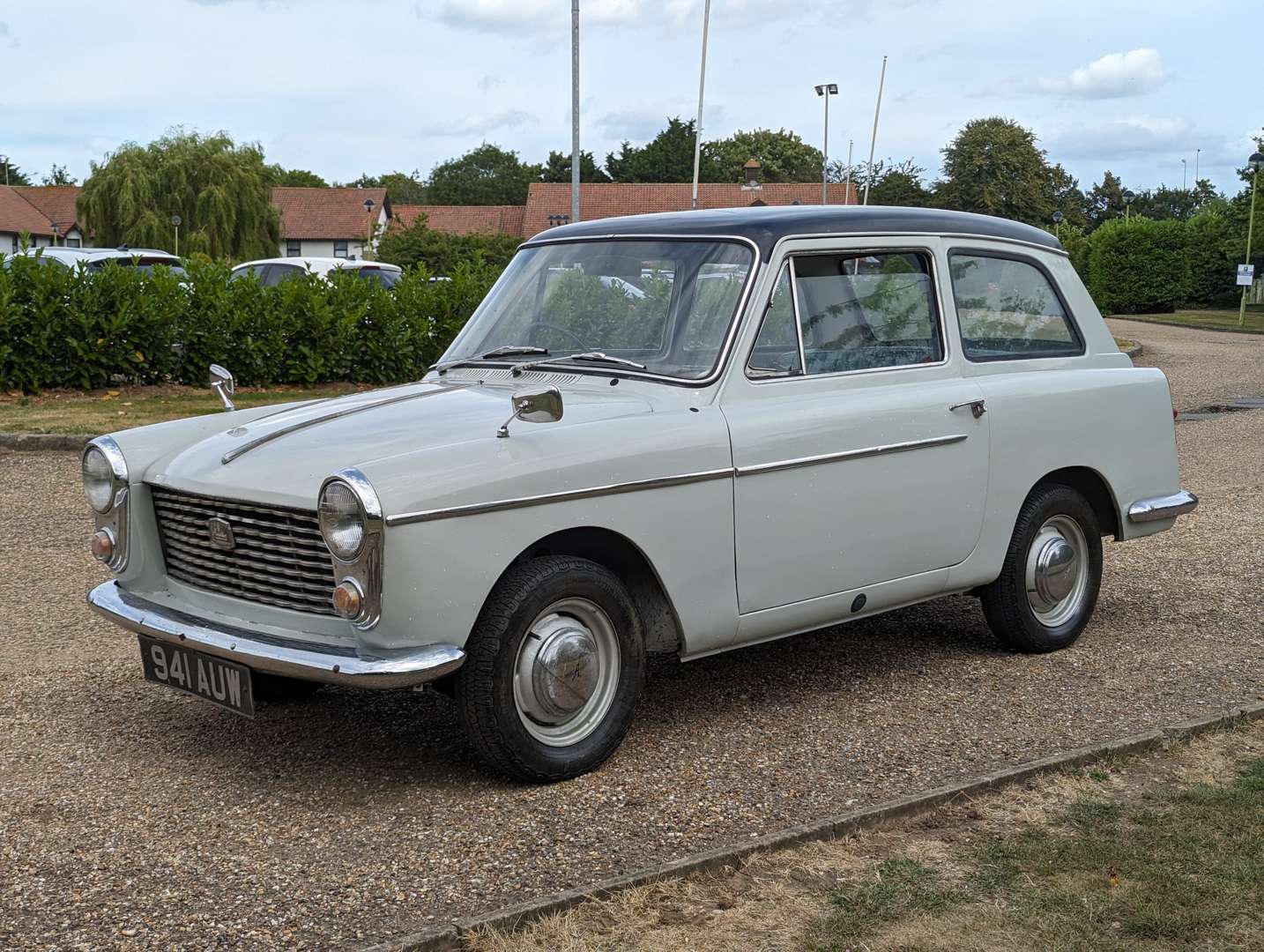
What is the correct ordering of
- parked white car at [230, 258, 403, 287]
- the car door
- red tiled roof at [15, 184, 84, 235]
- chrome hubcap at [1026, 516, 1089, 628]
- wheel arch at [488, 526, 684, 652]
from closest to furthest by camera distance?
wheel arch at [488, 526, 684, 652], the car door, chrome hubcap at [1026, 516, 1089, 628], parked white car at [230, 258, 403, 287], red tiled roof at [15, 184, 84, 235]

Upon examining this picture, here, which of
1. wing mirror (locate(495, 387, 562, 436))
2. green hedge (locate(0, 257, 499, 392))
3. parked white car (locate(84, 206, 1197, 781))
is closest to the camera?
parked white car (locate(84, 206, 1197, 781))

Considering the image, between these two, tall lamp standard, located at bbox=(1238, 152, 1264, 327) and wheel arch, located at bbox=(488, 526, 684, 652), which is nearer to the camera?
wheel arch, located at bbox=(488, 526, 684, 652)

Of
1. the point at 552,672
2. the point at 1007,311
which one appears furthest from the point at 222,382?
the point at 1007,311

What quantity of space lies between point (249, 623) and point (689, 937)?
171cm

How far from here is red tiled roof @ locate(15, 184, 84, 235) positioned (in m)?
84.3

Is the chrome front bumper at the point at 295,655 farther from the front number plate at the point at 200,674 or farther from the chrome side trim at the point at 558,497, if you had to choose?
the chrome side trim at the point at 558,497

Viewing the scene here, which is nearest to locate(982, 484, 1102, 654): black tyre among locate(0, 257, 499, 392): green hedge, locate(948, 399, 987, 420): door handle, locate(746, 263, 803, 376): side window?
locate(948, 399, 987, 420): door handle

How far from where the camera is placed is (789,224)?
5098mm

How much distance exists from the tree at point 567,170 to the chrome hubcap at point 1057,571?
3376 inches

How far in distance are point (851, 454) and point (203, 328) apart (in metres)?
11.5

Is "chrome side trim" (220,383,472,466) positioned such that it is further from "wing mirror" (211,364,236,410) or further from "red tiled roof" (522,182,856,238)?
"red tiled roof" (522,182,856,238)

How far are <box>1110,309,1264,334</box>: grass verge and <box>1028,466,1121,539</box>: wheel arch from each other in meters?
31.0

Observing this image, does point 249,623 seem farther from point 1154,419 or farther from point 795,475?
point 1154,419

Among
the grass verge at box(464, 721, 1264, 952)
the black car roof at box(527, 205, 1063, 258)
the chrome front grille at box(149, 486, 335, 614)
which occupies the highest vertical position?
the black car roof at box(527, 205, 1063, 258)
